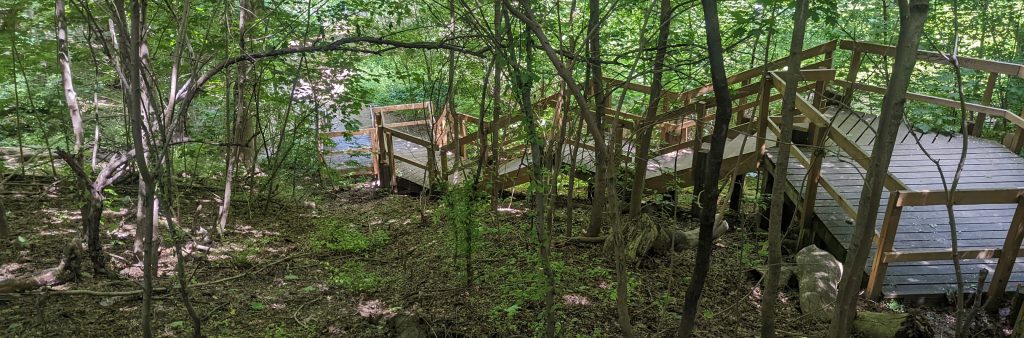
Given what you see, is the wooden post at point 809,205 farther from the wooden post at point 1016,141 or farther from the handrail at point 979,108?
the wooden post at point 1016,141

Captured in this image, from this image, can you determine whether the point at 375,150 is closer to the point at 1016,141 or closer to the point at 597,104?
the point at 597,104

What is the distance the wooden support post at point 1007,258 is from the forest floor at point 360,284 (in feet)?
4.95

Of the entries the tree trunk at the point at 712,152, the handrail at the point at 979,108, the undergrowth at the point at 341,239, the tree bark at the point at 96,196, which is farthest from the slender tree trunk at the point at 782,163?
the tree bark at the point at 96,196

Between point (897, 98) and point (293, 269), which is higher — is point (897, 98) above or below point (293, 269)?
above

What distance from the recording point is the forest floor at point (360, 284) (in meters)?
4.38

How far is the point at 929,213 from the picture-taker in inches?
231

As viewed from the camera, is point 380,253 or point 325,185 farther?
point 325,185

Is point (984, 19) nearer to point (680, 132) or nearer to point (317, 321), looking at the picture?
point (680, 132)

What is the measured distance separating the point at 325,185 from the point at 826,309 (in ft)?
25.4

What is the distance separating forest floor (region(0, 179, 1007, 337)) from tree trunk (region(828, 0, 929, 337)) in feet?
2.34

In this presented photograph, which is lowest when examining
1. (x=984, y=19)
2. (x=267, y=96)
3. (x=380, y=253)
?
(x=380, y=253)

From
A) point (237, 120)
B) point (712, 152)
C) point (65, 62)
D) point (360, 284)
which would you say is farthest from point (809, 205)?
point (65, 62)

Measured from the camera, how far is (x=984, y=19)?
10000 millimetres

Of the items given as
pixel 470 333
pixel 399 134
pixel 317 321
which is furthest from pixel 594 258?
pixel 399 134
